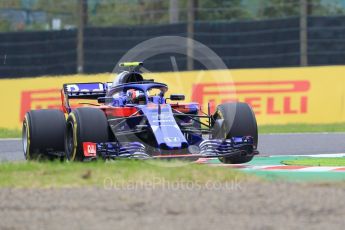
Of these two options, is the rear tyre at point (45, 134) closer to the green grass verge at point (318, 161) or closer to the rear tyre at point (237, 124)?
the rear tyre at point (237, 124)

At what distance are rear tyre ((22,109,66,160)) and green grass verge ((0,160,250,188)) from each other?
2.04 metres

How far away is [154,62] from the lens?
21.1 meters

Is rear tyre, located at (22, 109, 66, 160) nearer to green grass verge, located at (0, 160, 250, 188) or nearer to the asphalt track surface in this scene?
the asphalt track surface

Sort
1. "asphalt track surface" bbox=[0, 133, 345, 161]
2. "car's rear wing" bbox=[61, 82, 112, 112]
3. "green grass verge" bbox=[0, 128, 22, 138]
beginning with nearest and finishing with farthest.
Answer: "car's rear wing" bbox=[61, 82, 112, 112] < "asphalt track surface" bbox=[0, 133, 345, 161] < "green grass verge" bbox=[0, 128, 22, 138]

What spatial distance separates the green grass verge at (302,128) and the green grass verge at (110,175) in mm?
9107

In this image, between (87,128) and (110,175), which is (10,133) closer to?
(87,128)

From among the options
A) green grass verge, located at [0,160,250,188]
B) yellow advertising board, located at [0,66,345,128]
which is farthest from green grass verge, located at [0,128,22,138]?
green grass verge, located at [0,160,250,188]

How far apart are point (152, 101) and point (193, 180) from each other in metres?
3.51

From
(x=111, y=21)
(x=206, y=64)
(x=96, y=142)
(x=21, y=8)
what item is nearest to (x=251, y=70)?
(x=206, y=64)

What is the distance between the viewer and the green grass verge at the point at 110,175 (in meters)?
8.92

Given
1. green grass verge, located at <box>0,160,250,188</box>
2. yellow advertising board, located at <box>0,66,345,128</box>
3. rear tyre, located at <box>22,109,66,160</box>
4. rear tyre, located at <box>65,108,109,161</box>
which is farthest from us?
yellow advertising board, located at <box>0,66,345,128</box>

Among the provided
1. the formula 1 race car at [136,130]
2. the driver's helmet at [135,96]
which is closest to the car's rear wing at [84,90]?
the formula 1 race car at [136,130]

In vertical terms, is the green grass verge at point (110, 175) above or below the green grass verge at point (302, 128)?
above

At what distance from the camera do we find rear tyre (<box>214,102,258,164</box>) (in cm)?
1197
